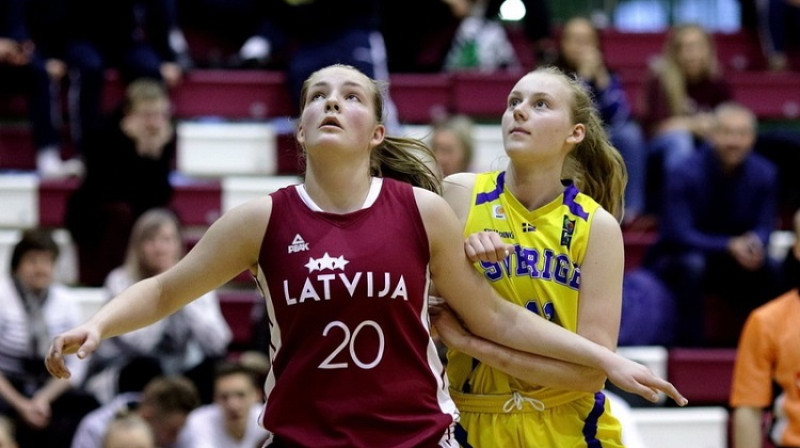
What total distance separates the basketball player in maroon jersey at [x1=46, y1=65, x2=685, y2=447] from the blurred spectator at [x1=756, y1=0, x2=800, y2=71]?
6571mm

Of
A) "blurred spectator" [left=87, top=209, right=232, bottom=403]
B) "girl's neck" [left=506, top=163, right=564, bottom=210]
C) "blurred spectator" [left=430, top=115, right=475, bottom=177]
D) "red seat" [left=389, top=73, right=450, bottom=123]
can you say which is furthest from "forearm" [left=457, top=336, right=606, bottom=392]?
"red seat" [left=389, top=73, right=450, bottom=123]

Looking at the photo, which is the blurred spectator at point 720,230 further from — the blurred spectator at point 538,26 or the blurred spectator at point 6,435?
the blurred spectator at point 6,435

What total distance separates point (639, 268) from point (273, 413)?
14.5 ft

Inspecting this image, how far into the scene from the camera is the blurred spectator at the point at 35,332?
6051mm

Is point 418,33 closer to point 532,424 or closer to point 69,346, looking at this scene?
point 532,424

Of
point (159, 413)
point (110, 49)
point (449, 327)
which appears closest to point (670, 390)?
point (449, 327)

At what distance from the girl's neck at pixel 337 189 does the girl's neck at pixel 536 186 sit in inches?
21.6

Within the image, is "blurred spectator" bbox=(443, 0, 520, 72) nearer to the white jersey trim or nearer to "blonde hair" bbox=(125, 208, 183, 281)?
"blonde hair" bbox=(125, 208, 183, 281)

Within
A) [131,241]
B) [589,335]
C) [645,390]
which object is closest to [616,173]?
[589,335]

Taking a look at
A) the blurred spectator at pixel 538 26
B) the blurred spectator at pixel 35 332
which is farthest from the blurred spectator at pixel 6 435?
the blurred spectator at pixel 538 26

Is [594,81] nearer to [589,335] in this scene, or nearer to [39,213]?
[39,213]

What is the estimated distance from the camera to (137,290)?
337cm

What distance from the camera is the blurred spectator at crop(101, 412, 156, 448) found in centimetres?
545

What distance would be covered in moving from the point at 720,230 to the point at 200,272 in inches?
175
